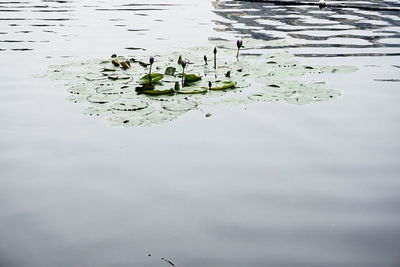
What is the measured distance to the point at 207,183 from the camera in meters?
2.24

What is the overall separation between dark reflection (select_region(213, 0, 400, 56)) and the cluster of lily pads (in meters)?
1.28

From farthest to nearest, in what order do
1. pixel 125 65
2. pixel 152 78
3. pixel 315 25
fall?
pixel 315 25 < pixel 125 65 < pixel 152 78

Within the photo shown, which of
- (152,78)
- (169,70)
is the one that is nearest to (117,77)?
(152,78)

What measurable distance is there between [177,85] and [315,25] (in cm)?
500

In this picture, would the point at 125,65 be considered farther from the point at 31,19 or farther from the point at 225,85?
the point at 31,19

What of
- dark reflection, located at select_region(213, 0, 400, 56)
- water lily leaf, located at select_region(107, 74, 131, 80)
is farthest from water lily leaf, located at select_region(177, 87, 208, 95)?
dark reflection, located at select_region(213, 0, 400, 56)

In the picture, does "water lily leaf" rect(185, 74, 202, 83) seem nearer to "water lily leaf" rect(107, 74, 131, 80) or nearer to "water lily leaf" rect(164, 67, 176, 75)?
"water lily leaf" rect(164, 67, 176, 75)

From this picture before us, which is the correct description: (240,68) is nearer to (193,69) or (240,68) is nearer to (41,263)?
(193,69)

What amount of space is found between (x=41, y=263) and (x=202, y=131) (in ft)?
4.97

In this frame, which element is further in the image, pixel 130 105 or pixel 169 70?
pixel 169 70

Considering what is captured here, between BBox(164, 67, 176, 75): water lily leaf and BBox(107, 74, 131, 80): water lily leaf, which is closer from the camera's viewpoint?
BBox(107, 74, 131, 80): water lily leaf

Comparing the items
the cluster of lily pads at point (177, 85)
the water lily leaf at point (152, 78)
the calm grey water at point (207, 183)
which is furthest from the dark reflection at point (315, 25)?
the water lily leaf at point (152, 78)

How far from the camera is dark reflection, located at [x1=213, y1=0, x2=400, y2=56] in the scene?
6081mm

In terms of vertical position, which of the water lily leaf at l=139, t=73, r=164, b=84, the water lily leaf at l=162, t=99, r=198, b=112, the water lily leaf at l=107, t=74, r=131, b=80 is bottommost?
the water lily leaf at l=162, t=99, r=198, b=112
